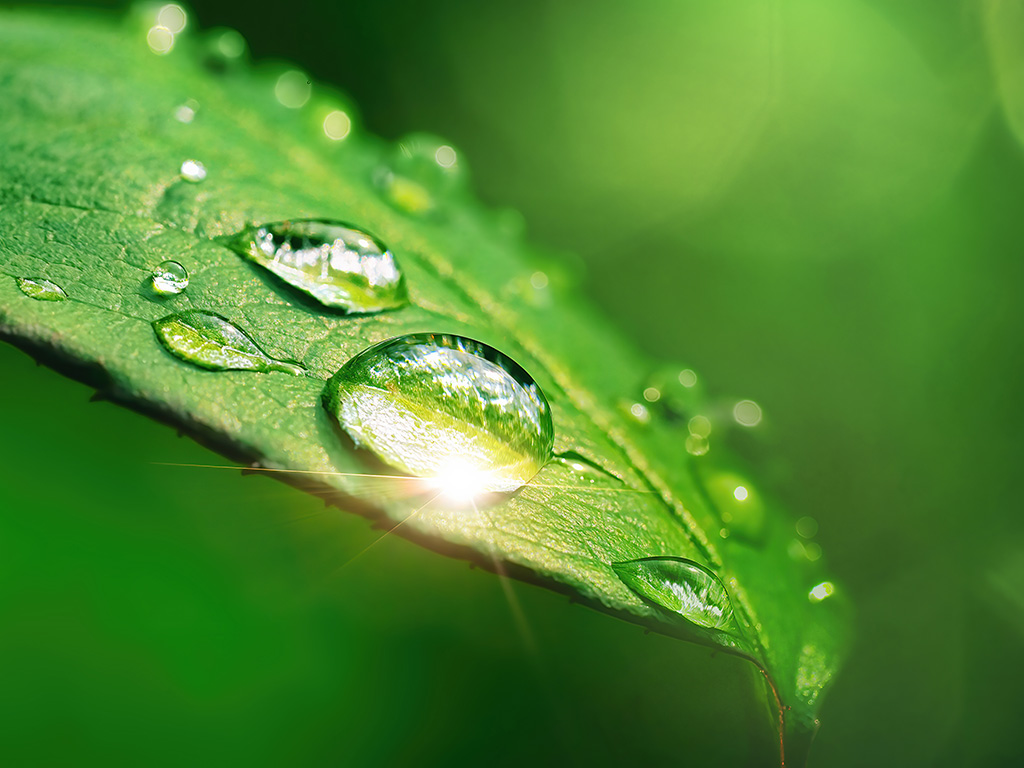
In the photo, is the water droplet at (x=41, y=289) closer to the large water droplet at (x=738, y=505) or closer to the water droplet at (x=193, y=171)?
the water droplet at (x=193, y=171)

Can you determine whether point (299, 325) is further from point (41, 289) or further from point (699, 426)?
point (699, 426)

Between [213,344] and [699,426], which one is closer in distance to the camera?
[213,344]

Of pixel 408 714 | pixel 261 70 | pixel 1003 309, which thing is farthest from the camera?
pixel 1003 309

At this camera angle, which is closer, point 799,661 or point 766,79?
point 799,661

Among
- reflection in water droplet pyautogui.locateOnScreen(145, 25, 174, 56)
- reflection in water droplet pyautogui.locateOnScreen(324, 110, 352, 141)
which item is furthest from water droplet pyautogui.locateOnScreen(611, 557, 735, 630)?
reflection in water droplet pyautogui.locateOnScreen(145, 25, 174, 56)

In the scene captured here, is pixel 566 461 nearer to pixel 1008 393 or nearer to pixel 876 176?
pixel 1008 393

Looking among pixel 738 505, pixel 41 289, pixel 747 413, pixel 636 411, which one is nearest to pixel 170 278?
pixel 41 289

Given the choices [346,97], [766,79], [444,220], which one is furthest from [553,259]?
[766,79]
